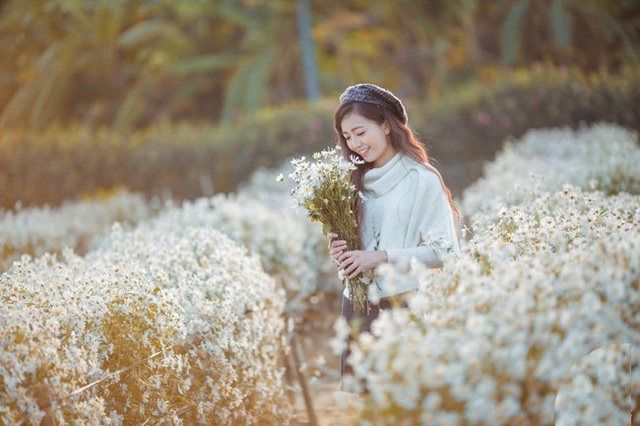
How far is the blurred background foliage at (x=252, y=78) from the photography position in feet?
49.0

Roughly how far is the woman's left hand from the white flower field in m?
0.19

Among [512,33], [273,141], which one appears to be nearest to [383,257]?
[273,141]

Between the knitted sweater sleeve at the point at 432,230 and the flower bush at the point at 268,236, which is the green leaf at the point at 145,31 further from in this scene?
the knitted sweater sleeve at the point at 432,230

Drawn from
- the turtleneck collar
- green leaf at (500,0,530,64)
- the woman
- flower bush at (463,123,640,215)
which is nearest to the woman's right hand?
the woman

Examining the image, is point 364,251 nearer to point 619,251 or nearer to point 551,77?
point 619,251

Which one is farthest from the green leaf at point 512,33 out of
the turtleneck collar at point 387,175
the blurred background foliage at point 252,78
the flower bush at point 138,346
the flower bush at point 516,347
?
the flower bush at point 516,347

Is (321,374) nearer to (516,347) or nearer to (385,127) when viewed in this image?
(385,127)

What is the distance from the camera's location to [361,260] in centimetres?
349

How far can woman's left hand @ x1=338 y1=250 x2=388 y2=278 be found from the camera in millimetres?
3482

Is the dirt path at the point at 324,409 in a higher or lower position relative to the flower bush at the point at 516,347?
lower

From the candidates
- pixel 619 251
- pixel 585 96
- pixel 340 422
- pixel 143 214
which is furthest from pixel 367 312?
pixel 585 96

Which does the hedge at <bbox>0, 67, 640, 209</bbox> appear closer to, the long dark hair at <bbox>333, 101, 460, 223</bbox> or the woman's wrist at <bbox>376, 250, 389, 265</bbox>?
the long dark hair at <bbox>333, 101, 460, 223</bbox>

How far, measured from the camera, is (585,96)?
14.5 metres

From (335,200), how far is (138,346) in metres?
1.13
